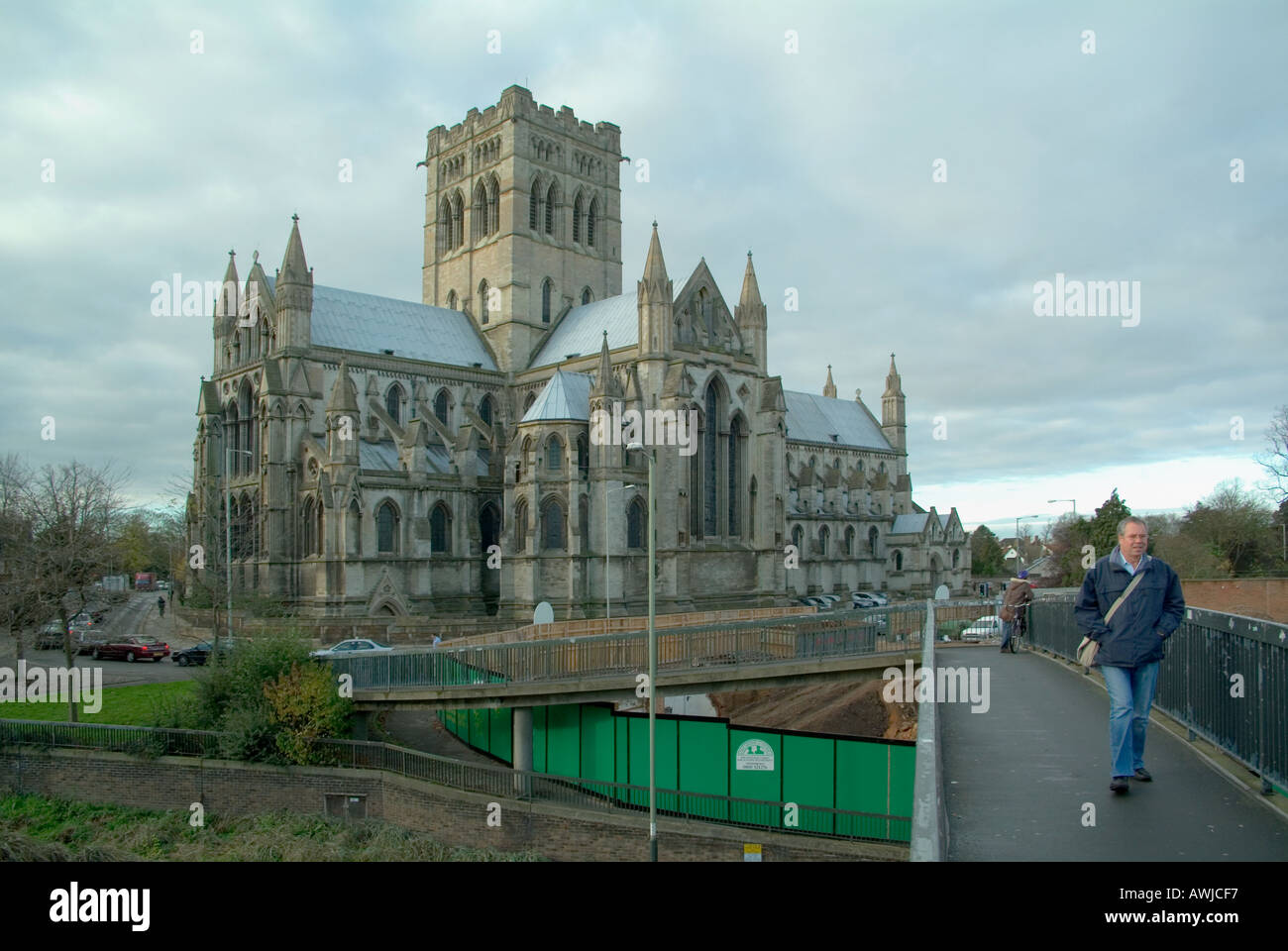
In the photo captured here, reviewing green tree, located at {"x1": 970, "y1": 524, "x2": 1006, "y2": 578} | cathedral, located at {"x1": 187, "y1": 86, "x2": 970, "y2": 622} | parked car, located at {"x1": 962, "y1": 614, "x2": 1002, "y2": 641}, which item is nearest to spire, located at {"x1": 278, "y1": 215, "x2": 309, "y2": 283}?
cathedral, located at {"x1": 187, "y1": 86, "x2": 970, "y2": 622}

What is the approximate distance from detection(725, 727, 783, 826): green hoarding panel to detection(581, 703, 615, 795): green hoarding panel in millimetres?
3705

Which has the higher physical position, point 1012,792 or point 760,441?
point 760,441

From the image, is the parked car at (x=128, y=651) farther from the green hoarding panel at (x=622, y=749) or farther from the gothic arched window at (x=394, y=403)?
the green hoarding panel at (x=622, y=749)

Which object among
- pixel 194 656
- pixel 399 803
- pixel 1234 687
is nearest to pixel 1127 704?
pixel 1234 687

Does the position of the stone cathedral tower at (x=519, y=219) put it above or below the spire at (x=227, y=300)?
above

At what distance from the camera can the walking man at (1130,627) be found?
7.32 m

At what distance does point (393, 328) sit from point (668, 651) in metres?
37.4

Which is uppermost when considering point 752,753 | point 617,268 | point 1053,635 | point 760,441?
point 617,268

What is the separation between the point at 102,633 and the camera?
143 ft

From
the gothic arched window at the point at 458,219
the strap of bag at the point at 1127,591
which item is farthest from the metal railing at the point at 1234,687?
the gothic arched window at the point at 458,219

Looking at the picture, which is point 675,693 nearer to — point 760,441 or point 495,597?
point 495,597

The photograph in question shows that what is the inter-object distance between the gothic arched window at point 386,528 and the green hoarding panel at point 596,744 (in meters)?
24.1
